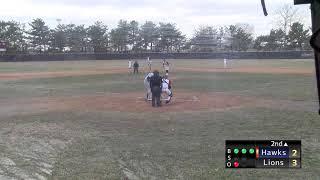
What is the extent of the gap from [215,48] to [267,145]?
4289 inches

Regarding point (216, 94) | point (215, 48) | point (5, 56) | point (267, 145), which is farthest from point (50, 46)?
point (267, 145)

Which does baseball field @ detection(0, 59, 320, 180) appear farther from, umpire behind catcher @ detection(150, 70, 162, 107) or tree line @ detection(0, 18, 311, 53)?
tree line @ detection(0, 18, 311, 53)
